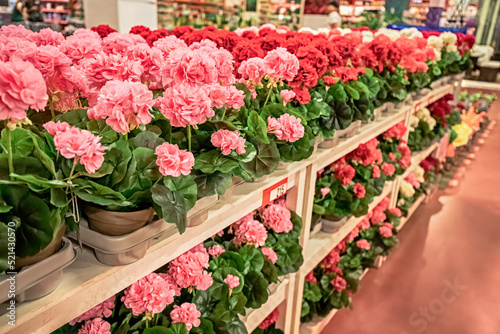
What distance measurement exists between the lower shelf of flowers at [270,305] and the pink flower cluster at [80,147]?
1.12m

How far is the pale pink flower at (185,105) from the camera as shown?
2.94 feet

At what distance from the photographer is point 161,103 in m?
0.94

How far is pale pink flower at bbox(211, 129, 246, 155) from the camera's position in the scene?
105cm

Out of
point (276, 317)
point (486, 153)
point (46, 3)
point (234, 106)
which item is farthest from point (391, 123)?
point (46, 3)

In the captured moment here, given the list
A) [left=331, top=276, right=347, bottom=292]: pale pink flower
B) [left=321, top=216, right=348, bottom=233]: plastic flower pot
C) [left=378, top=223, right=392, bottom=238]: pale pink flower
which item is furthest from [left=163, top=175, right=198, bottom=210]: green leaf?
[left=378, top=223, right=392, bottom=238]: pale pink flower

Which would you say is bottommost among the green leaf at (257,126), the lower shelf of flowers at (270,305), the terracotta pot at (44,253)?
the lower shelf of flowers at (270,305)

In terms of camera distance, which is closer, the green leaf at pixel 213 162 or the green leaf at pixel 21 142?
the green leaf at pixel 21 142

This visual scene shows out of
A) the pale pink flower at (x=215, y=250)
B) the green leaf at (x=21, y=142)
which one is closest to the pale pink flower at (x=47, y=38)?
the green leaf at (x=21, y=142)

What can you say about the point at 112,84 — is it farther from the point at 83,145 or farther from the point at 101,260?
the point at 101,260

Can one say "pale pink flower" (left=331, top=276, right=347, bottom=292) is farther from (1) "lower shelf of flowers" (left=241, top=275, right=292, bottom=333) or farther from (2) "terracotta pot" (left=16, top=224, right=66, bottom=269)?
(2) "terracotta pot" (left=16, top=224, right=66, bottom=269)

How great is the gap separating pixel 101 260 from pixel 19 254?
247 millimetres

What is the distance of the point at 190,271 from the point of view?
4.18 ft

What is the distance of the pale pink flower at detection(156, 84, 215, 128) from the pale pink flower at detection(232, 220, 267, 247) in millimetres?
746

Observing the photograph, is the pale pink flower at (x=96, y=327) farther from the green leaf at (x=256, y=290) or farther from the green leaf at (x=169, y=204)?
the green leaf at (x=256, y=290)
